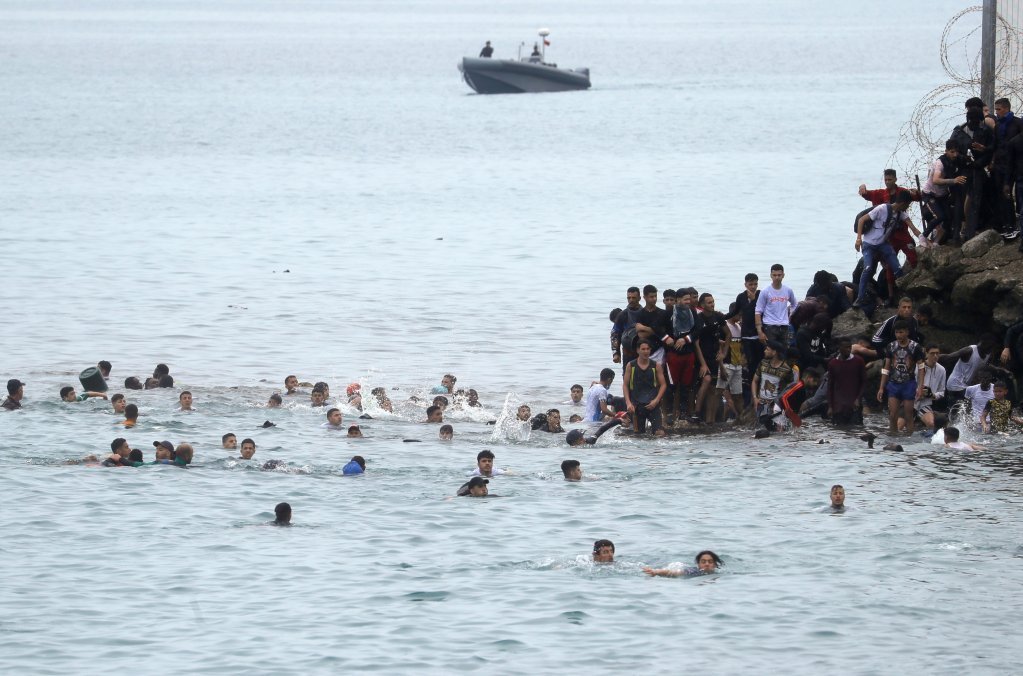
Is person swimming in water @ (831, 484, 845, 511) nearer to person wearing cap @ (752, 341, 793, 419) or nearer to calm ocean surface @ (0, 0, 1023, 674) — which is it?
calm ocean surface @ (0, 0, 1023, 674)

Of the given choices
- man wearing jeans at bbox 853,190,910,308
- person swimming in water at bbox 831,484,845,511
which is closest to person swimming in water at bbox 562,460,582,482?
person swimming in water at bbox 831,484,845,511

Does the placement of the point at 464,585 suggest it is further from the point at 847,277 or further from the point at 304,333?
the point at 847,277

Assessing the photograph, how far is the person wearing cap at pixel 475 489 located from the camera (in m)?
21.7

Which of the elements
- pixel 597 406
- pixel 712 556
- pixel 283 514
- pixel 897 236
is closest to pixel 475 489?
pixel 283 514

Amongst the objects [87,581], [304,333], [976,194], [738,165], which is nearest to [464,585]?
[87,581]

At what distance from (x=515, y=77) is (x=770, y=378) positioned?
9371 cm

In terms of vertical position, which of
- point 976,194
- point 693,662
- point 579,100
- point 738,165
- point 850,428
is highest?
point 579,100

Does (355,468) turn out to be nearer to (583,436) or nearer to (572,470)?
(572,470)

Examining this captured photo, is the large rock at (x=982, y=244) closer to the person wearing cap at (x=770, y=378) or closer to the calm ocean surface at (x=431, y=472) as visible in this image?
the person wearing cap at (x=770, y=378)

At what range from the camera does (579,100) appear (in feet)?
377

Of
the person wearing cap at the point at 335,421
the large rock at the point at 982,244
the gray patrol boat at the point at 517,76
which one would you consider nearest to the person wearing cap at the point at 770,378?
the large rock at the point at 982,244

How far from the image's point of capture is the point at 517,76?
115062 millimetres

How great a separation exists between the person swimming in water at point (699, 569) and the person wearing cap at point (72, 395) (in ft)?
42.2

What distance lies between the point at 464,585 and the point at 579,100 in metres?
98.4
